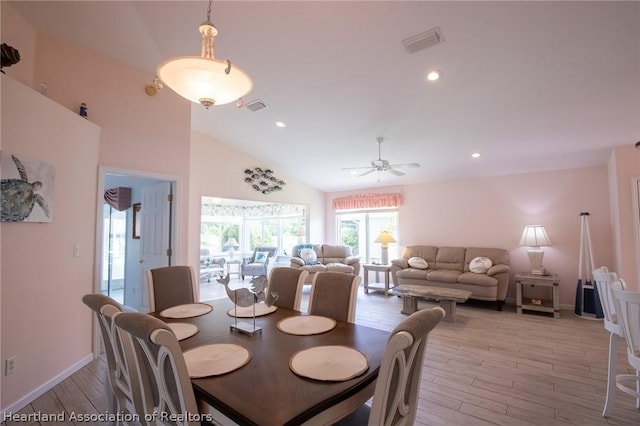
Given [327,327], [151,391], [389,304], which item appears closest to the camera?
[151,391]

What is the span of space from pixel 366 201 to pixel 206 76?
18.8ft

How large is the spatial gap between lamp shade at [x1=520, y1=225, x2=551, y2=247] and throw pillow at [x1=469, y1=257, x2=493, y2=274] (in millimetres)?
585

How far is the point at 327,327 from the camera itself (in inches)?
71.4

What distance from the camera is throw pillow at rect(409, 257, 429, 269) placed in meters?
5.67

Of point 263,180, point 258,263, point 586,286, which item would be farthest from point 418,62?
point 258,263

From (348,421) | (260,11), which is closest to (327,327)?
(348,421)

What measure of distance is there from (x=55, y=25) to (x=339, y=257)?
5698 millimetres

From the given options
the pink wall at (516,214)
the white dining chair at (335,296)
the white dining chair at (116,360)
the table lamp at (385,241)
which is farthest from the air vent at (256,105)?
the pink wall at (516,214)

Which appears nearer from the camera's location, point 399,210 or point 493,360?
point 493,360

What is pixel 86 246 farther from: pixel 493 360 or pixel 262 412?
pixel 493 360

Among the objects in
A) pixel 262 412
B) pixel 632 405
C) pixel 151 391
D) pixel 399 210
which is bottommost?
pixel 632 405

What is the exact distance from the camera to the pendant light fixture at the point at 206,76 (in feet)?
5.10

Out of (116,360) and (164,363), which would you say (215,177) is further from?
(164,363)

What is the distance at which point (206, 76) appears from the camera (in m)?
1.61
